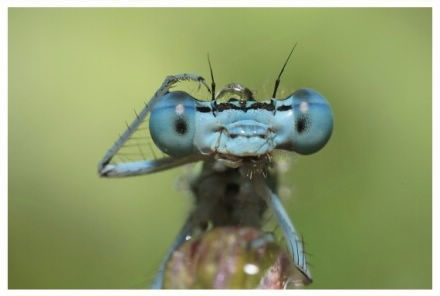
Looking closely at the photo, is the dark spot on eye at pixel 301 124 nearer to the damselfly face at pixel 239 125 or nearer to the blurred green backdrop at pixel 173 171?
the damselfly face at pixel 239 125

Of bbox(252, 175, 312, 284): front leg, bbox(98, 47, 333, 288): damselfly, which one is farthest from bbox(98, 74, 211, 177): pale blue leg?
bbox(252, 175, 312, 284): front leg

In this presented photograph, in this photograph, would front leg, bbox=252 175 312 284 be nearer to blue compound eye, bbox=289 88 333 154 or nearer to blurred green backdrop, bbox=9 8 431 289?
blue compound eye, bbox=289 88 333 154

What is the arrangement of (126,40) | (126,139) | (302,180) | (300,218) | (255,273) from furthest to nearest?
(126,40) < (300,218) < (302,180) < (126,139) < (255,273)

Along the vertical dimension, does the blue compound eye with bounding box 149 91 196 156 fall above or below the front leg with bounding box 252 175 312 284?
above

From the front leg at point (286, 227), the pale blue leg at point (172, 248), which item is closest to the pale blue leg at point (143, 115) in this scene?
the pale blue leg at point (172, 248)
